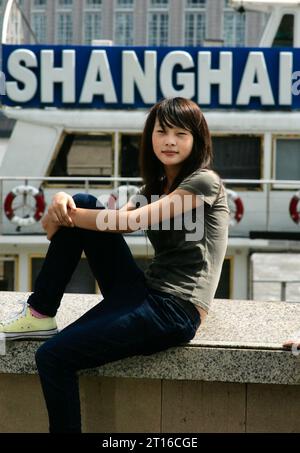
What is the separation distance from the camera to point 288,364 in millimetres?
3520

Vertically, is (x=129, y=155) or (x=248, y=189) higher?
(x=129, y=155)

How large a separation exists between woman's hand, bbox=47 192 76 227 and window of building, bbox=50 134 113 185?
7.54 metres

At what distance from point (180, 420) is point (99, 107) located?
7732 mm

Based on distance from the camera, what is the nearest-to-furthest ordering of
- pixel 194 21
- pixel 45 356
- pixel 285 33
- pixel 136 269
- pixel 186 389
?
1. pixel 45 356
2. pixel 136 269
3. pixel 186 389
4. pixel 285 33
5. pixel 194 21

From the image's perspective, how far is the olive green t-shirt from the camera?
342 cm

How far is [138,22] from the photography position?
68625mm

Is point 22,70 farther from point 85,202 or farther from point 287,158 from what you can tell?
point 85,202

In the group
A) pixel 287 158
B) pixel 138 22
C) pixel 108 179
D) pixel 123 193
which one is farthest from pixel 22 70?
pixel 138 22

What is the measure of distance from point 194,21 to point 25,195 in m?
60.4

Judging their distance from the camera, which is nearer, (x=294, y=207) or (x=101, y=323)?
(x=101, y=323)

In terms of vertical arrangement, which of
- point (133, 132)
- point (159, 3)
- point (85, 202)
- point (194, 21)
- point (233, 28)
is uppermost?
point (159, 3)

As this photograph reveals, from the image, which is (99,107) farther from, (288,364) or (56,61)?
(288,364)

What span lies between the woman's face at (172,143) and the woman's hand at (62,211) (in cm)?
43
